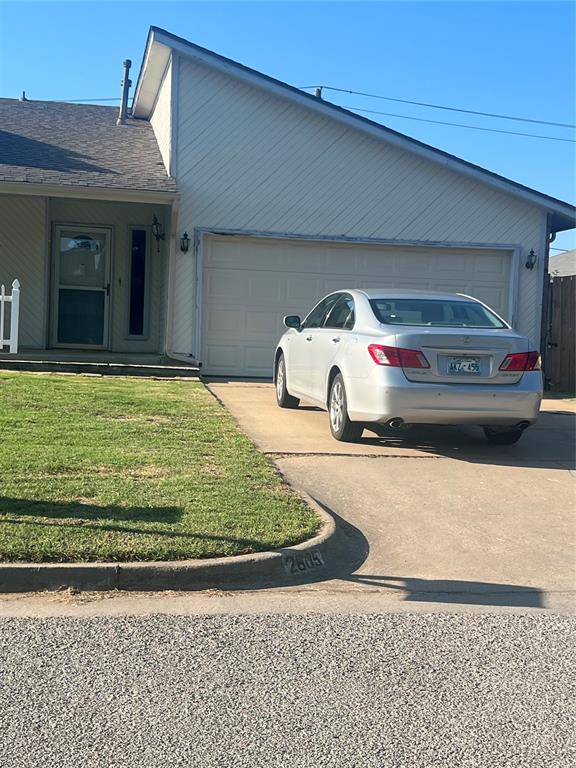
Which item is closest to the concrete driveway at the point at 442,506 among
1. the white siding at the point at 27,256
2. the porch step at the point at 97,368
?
the porch step at the point at 97,368

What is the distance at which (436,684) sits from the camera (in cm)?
366

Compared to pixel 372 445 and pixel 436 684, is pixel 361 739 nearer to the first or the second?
pixel 436 684

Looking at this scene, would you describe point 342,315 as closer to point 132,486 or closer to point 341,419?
point 341,419

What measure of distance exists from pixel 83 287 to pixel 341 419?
8365mm

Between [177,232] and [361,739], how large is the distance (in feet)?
37.7

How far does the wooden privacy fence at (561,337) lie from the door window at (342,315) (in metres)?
6.46

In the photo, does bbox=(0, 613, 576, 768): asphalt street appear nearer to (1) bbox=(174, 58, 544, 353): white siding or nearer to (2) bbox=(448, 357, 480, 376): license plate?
(2) bbox=(448, 357, 480, 376): license plate

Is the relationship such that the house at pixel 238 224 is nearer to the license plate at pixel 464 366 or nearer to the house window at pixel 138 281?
the house window at pixel 138 281

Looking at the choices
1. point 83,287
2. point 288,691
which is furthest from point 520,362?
point 83,287

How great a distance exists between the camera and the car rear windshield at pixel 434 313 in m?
8.50

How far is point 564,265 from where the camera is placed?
109 ft

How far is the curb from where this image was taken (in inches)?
179

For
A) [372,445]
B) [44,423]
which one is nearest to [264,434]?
[372,445]

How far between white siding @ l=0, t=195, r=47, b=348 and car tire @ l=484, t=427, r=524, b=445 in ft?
29.1
